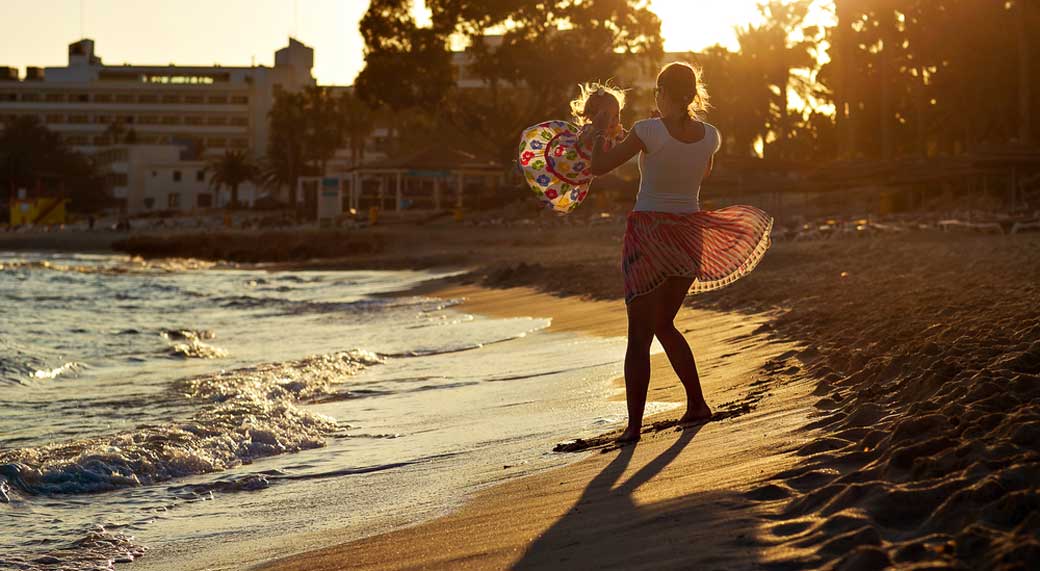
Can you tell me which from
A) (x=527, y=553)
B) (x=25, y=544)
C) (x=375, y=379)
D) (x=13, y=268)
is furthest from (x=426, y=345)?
(x=13, y=268)

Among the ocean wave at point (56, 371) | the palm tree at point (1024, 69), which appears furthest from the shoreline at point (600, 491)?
the palm tree at point (1024, 69)

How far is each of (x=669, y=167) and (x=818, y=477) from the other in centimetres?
188

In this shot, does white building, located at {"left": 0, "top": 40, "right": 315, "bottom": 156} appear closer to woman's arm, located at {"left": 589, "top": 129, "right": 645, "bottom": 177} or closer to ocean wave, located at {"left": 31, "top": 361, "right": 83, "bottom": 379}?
ocean wave, located at {"left": 31, "top": 361, "right": 83, "bottom": 379}

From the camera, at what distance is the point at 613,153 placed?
5.46 meters

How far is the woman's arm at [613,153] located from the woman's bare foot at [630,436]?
1072 millimetres

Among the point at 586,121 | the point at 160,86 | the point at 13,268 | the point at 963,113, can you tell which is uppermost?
the point at 160,86

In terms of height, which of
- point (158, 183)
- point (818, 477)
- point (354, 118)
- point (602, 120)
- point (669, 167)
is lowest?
point (818, 477)

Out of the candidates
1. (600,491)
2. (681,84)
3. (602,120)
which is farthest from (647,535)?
(602,120)

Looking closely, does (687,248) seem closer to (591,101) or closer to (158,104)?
(591,101)

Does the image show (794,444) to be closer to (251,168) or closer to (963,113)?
(963,113)

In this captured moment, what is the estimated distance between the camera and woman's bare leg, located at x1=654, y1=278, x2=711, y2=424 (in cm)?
555

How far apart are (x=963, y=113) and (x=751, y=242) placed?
3568 cm

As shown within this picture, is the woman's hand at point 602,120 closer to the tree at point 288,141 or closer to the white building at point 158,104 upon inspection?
the tree at point 288,141

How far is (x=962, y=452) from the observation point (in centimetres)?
372
